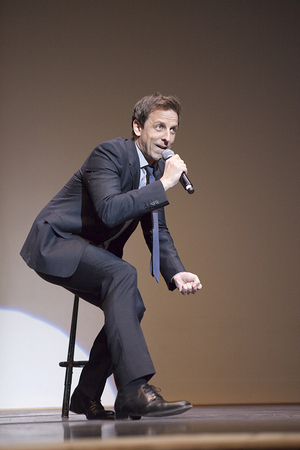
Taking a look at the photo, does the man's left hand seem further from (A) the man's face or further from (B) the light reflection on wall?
(B) the light reflection on wall

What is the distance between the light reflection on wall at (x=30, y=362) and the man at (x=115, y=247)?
1.19 meters

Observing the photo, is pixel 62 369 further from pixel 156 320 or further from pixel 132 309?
pixel 132 309

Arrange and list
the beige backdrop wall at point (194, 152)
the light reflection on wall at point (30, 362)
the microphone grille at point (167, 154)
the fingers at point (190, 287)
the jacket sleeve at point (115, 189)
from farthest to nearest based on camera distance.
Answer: the beige backdrop wall at point (194, 152)
the light reflection on wall at point (30, 362)
the microphone grille at point (167, 154)
the fingers at point (190, 287)
the jacket sleeve at point (115, 189)

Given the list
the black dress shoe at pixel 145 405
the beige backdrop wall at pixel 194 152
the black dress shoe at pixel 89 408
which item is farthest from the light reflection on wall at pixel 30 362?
the black dress shoe at pixel 145 405

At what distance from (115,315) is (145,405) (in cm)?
25

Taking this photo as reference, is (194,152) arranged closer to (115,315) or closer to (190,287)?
(190,287)

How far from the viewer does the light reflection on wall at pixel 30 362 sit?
104 inches

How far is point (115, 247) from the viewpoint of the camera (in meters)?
1.72

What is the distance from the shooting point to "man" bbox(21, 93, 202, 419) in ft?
3.99

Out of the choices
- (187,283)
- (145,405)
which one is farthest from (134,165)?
(145,405)

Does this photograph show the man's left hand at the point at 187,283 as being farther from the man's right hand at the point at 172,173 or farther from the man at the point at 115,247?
the man's right hand at the point at 172,173

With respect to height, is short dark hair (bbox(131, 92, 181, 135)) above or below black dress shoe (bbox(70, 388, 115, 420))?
above

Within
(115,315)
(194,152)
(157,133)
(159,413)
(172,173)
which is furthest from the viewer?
(194,152)

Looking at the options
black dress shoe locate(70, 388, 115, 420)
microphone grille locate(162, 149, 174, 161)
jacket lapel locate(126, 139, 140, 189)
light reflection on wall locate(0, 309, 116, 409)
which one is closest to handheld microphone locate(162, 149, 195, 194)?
microphone grille locate(162, 149, 174, 161)
